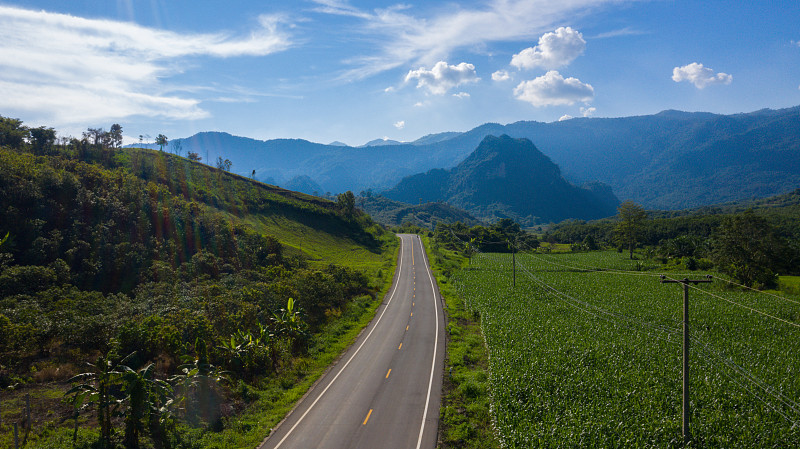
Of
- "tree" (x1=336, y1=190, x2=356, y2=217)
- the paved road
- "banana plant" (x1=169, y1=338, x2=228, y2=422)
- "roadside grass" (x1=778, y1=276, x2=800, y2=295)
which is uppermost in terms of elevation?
"tree" (x1=336, y1=190, x2=356, y2=217)

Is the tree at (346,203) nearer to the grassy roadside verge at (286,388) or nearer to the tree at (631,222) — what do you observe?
the tree at (631,222)

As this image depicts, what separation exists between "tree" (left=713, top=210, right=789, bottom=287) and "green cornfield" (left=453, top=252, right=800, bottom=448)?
13.9 metres

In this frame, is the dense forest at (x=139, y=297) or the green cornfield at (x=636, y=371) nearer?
the green cornfield at (x=636, y=371)

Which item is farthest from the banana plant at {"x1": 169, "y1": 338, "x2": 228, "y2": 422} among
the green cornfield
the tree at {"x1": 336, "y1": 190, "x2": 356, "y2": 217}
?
the tree at {"x1": 336, "y1": 190, "x2": 356, "y2": 217}

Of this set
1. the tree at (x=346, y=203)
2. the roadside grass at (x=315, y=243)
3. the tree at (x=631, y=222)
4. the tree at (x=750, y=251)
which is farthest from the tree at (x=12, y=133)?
the tree at (x=631, y=222)

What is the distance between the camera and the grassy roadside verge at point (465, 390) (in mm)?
19281

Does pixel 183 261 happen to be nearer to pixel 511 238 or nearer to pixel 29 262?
pixel 29 262

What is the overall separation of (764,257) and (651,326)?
41184 mm

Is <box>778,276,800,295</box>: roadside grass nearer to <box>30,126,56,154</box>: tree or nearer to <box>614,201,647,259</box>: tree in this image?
<box>614,201,647,259</box>: tree

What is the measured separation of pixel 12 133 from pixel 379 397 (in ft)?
331

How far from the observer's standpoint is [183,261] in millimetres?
51312

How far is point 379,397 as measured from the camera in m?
23.8

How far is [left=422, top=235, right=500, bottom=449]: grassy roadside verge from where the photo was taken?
1928 cm

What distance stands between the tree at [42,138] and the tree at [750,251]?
458ft
